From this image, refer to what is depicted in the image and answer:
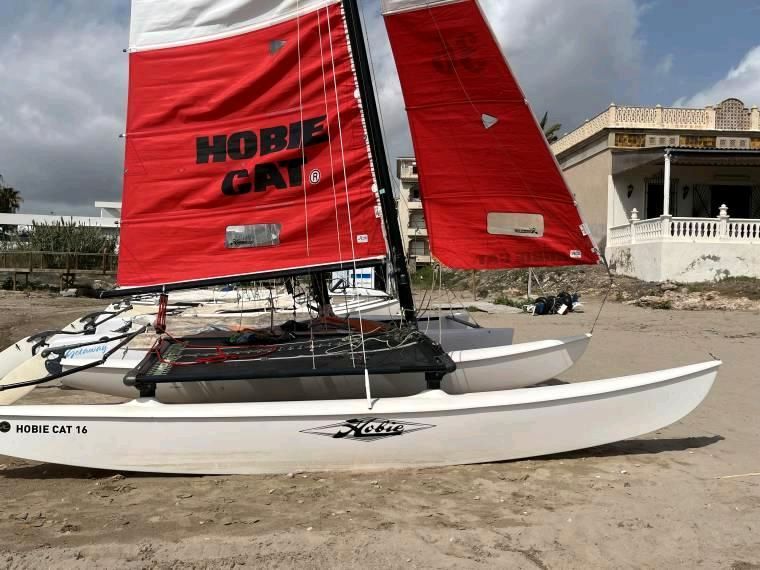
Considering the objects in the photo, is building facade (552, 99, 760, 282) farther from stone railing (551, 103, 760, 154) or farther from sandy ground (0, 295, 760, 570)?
sandy ground (0, 295, 760, 570)

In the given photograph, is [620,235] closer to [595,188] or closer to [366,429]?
[595,188]

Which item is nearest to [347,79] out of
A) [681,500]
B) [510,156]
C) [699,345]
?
[510,156]

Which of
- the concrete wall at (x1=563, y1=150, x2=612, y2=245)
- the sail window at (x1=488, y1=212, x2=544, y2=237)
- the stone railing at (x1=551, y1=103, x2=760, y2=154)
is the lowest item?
the sail window at (x1=488, y1=212, x2=544, y2=237)

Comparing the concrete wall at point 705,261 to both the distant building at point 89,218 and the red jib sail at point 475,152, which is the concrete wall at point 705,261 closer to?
the red jib sail at point 475,152

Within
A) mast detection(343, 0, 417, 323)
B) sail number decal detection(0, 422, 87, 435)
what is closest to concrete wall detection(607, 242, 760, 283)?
mast detection(343, 0, 417, 323)

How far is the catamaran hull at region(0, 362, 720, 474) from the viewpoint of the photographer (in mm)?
5062

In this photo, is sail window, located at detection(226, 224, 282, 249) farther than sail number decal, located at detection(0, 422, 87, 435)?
Yes

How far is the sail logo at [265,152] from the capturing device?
638 centimetres

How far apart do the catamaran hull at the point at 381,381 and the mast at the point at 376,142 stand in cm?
123

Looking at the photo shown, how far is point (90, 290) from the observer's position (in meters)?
28.3

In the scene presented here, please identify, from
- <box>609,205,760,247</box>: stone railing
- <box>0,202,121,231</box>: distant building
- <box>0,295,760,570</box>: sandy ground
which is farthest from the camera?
<box>0,202,121,231</box>: distant building

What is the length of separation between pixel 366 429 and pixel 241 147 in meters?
3.18

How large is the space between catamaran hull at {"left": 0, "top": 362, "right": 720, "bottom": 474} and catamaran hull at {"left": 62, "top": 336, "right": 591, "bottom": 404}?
0.66 meters

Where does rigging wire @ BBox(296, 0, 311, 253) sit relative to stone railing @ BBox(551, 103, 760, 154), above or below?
below
